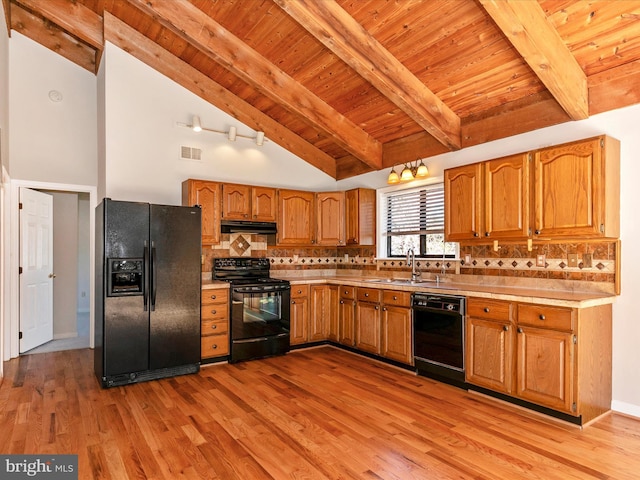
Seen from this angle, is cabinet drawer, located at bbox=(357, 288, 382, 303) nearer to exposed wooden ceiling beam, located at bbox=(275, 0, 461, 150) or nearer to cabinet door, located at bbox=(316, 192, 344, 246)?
cabinet door, located at bbox=(316, 192, 344, 246)

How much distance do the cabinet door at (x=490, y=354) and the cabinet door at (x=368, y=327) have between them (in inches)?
46.0

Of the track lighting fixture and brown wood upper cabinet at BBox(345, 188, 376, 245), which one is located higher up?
the track lighting fixture

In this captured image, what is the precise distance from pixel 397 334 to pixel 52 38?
5533 millimetres

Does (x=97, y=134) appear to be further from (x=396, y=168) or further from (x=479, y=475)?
(x=479, y=475)

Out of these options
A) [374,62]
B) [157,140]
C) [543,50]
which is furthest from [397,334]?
[157,140]

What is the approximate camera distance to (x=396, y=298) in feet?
14.3

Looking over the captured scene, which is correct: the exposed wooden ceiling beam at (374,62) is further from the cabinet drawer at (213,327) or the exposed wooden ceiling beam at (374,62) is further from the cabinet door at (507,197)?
the cabinet drawer at (213,327)

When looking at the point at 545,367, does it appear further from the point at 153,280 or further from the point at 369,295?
the point at 153,280

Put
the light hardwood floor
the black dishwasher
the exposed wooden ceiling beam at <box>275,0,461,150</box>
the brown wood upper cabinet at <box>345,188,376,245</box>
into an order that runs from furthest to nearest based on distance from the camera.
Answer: the brown wood upper cabinet at <box>345,188,376,245</box>, the black dishwasher, the exposed wooden ceiling beam at <box>275,0,461,150</box>, the light hardwood floor

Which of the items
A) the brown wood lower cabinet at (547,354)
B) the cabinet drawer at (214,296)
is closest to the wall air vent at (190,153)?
the cabinet drawer at (214,296)

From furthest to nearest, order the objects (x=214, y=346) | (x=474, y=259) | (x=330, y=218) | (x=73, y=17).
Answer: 1. (x=330, y=218)
2. (x=73, y=17)
3. (x=214, y=346)
4. (x=474, y=259)

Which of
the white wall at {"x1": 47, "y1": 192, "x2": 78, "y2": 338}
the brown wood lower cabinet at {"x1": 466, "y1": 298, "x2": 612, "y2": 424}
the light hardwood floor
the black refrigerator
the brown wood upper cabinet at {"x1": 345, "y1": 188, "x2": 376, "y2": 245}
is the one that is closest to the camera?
the light hardwood floor

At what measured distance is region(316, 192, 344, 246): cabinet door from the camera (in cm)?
560

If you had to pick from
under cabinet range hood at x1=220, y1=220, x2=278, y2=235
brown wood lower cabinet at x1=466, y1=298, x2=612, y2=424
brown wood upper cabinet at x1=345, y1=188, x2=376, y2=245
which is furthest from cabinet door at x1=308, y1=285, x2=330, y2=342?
brown wood lower cabinet at x1=466, y1=298, x2=612, y2=424
